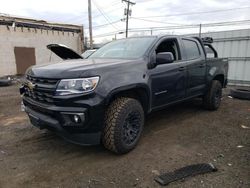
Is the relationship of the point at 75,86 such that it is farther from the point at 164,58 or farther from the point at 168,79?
the point at 168,79

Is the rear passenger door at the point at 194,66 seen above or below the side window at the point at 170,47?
below

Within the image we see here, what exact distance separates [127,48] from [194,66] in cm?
162

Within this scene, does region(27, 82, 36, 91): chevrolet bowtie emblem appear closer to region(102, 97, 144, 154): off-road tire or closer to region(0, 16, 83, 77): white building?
region(102, 97, 144, 154): off-road tire

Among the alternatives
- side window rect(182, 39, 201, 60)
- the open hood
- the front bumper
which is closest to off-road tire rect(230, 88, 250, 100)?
side window rect(182, 39, 201, 60)

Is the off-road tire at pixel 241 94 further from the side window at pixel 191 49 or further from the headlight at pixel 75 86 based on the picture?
the headlight at pixel 75 86

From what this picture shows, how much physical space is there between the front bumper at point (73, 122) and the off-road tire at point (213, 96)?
3.60 meters

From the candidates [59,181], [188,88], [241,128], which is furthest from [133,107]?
[241,128]

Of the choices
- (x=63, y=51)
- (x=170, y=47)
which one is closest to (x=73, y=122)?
(x=63, y=51)

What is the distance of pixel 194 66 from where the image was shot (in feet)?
17.7

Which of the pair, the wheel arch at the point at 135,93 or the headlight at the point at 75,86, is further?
the wheel arch at the point at 135,93

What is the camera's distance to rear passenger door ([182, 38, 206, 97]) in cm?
532

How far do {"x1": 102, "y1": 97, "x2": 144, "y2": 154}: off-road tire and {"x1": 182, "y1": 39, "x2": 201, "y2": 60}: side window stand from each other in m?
2.23

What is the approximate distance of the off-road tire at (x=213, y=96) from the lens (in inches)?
243

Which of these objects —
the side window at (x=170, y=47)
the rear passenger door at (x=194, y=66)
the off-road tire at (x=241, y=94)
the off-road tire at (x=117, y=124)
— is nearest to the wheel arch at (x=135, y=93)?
the off-road tire at (x=117, y=124)
